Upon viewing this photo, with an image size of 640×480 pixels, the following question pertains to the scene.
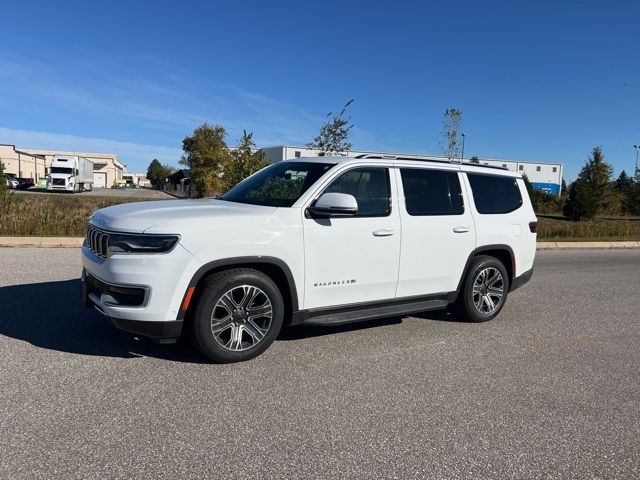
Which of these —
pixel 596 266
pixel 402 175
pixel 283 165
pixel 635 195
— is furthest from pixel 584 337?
pixel 635 195

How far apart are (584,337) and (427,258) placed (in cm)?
215


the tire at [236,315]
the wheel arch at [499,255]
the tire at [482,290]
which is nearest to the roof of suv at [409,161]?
the wheel arch at [499,255]

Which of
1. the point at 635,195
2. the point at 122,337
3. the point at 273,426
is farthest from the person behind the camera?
the point at 635,195

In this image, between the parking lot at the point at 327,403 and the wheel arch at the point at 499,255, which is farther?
the wheel arch at the point at 499,255

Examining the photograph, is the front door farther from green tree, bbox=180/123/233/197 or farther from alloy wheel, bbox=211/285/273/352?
green tree, bbox=180/123/233/197

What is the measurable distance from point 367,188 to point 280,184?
0.90 meters

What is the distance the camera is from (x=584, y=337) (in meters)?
5.93

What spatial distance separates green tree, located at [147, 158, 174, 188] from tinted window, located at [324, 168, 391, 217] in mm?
120897

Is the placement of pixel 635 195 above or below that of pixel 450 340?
above

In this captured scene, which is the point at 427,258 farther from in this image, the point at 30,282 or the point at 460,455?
the point at 30,282

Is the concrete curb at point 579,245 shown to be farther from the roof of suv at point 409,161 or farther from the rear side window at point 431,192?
the rear side window at point 431,192

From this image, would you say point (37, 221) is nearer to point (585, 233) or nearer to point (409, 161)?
point (409, 161)

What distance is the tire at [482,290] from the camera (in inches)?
238

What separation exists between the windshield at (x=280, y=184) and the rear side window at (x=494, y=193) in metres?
2.02
